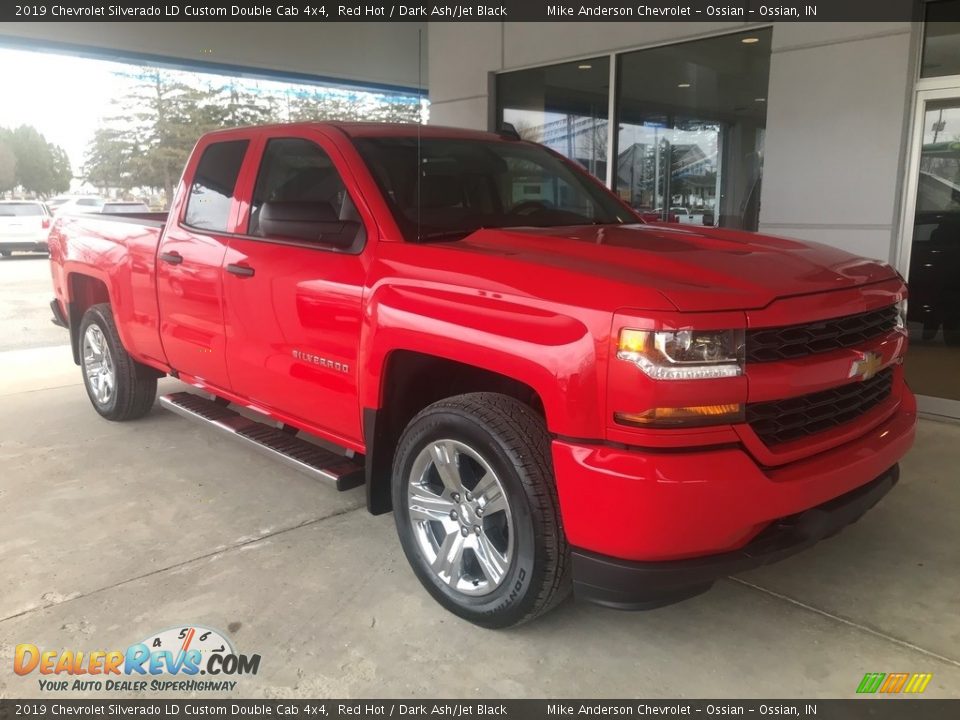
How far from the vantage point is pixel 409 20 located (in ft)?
32.9

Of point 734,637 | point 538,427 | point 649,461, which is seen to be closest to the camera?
point 649,461

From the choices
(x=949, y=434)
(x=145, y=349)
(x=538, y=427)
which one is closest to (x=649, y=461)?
(x=538, y=427)

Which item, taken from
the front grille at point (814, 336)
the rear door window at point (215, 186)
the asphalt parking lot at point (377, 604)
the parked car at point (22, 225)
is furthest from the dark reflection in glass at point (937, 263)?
the parked car at point (22, 225)

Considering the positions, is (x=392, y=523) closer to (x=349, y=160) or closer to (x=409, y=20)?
(x=349, y=160)

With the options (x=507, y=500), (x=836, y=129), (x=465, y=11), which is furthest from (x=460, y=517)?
(x=465, y=11)

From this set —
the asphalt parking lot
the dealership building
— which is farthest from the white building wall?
the asphalt parking lot

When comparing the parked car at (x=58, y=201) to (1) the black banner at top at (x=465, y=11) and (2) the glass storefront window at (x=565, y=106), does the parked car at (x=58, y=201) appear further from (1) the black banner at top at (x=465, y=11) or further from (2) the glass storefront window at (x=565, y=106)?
(2) the glass storefront window at (x=565, y=106)

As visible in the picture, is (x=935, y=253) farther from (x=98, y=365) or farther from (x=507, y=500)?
(x=98, y=365)

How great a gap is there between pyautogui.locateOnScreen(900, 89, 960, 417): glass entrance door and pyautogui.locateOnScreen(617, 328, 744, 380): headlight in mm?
4275

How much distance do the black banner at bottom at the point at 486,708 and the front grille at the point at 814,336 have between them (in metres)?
1.13

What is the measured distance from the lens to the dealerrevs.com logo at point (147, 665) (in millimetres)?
2590

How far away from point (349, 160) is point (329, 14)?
7.25 metres

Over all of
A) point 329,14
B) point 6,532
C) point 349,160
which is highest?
point 329,14

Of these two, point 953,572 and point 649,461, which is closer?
point 649,461
